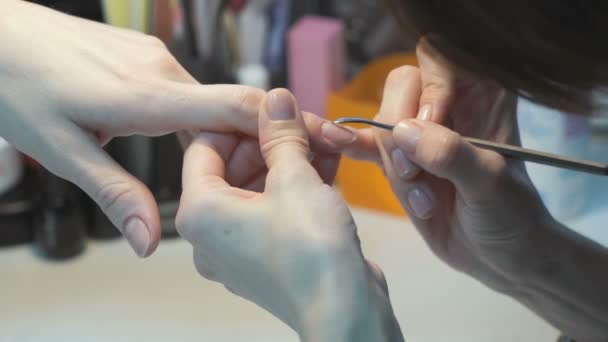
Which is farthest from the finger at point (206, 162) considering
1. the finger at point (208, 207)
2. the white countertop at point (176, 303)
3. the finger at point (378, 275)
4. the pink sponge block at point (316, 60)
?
the pink sponge block at point (316, 60)

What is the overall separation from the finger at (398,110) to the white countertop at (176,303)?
0.18 m

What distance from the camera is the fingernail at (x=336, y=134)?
1.92ft

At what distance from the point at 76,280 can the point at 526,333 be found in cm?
45

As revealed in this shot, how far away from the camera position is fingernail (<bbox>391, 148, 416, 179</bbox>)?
0.59 metres

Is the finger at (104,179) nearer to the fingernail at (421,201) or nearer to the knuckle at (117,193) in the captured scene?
the knuckle at (117,193)

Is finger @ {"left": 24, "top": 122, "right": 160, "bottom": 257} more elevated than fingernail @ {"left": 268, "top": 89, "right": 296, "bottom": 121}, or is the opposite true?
fingernail @ {"left": 268, "top": 89, "right": 296, "bottom": 121}

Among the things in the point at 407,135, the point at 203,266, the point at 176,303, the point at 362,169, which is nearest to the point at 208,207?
the point at 203,266

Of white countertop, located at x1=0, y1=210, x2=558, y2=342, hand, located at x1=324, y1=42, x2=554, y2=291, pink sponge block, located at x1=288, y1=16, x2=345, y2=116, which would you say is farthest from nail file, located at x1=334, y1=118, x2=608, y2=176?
pink sponge block, located at x1=288, y1=16, x2=345, y2=116

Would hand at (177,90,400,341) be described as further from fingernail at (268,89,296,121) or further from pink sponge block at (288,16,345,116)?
pink sponge block at (288,16,345,116)

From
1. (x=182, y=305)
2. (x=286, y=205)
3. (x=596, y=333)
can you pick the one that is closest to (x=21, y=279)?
(x=182, y=305)

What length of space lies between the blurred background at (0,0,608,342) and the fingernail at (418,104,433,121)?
132 mm

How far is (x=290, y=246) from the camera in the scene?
44 cm

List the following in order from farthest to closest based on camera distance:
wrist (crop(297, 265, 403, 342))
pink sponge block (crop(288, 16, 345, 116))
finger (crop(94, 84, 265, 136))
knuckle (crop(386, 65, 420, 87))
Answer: pink sponge block (crop(288, 16, 345, 116))
knuckle (crop(386, 65, 420, 87))
finger (crop(94, 84, 265, 136))
wrist (crop(297, 265, 403, 342))

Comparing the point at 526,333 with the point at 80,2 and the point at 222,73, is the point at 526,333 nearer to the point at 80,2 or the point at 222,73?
the point at 222,73
